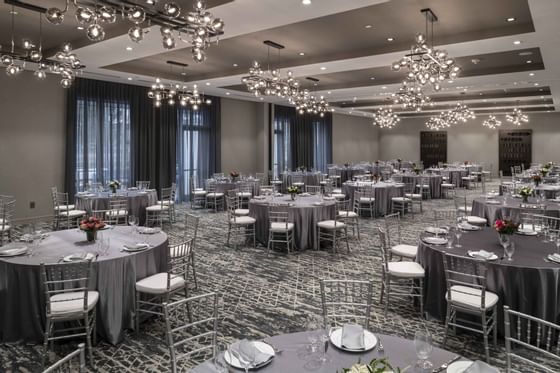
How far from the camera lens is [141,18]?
3.85m

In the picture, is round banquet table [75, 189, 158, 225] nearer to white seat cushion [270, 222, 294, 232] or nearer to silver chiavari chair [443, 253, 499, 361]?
white seat cushion [270, 222, 294, 232]

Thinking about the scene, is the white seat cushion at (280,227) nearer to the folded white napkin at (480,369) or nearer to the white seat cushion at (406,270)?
the white seat cushion at (406,270)

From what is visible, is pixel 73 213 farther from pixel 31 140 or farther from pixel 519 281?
pixel 519 281

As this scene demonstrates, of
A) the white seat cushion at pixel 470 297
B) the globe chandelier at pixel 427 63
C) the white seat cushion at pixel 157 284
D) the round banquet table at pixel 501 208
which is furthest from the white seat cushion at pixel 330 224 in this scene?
the white seat cushion at pixel 157 284

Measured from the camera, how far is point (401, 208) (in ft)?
39.9

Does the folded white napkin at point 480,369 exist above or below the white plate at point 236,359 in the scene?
above

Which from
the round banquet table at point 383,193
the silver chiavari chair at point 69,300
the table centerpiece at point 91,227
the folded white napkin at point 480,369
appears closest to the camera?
the folded white napkin at point 480,369

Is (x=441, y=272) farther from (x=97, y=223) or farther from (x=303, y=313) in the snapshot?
(x=97, y=223)

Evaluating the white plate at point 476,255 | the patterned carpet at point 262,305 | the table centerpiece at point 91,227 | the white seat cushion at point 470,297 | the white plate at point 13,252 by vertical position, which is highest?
the table centerpiece at point 91,227

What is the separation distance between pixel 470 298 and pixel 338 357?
225 centimetres

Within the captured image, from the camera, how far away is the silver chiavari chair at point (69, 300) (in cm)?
363

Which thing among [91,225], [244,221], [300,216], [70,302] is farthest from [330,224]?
[70,302]

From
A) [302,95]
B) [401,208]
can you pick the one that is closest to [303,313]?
[302,95]

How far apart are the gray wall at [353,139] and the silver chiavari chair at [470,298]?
19482 mm
